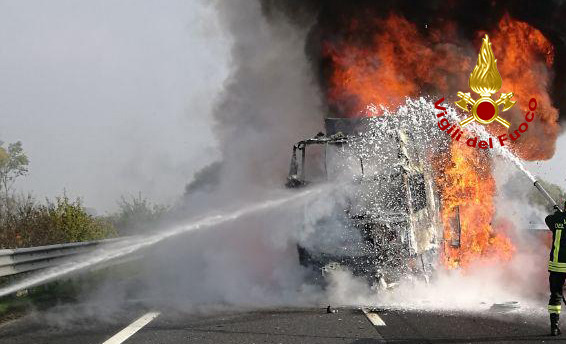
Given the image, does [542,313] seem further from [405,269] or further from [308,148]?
[308,148]

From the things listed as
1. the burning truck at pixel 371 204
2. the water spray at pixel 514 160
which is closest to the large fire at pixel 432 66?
the water spray at pixel 514 160

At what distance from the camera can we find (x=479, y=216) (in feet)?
35.4

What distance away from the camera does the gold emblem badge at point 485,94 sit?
13938mm

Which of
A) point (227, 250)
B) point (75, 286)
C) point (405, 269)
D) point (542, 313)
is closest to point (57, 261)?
point (75, 286)

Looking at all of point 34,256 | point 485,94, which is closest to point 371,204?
point 34,256

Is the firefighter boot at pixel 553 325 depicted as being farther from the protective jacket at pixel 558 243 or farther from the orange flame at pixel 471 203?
the orange flame at pixel 471 203

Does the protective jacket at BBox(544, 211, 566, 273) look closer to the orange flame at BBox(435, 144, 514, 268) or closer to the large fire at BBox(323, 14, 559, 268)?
the orange flame at BBox(435, 144, 514, 268)

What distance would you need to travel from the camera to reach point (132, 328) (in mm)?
6562

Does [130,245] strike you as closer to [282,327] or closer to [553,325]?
[282,327]

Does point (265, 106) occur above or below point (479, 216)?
above

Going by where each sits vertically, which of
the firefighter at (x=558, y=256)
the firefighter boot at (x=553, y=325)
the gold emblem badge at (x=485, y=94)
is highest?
the gold emblem badge at (x=485, y=94)

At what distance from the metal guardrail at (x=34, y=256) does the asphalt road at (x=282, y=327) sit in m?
0.73

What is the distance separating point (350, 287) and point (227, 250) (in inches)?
142

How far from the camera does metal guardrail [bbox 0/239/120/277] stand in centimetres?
765
